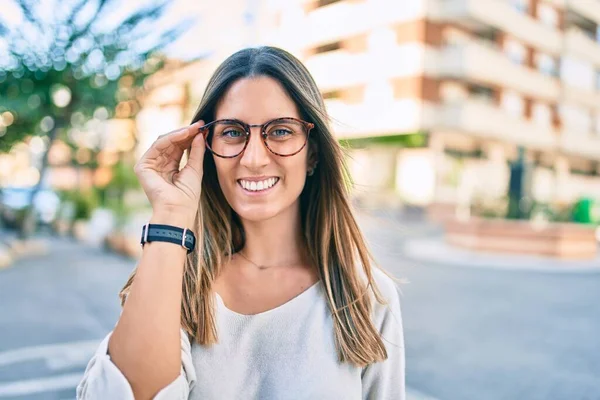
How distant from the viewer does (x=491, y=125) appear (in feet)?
91.9

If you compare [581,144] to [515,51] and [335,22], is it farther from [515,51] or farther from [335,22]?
[335,22]

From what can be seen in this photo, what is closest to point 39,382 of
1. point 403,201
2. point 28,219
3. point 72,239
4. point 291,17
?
point 28,219

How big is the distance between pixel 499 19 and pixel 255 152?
93.7 feet

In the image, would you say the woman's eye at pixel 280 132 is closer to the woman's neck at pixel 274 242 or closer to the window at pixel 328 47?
the woman's neck at pixel 274 242

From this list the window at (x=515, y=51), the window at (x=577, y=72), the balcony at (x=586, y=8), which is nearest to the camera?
the window at (x=515, y=51)

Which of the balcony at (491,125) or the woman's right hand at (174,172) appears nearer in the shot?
the woman's right hand at (174,172)

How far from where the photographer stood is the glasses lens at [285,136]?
1.59m

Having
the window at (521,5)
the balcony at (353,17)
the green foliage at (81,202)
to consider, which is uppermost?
the window at (521,5)

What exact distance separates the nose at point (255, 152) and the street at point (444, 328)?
67cm

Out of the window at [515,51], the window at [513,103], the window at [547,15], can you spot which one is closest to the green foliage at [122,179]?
the window at [513,103]

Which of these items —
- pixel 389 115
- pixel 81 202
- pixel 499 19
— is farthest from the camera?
pixel 499 19

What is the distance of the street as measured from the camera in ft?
15.1

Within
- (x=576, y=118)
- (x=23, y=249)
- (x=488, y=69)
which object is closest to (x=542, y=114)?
(x=576, y=118)

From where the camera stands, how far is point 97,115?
Answer: 13945 millimetres
